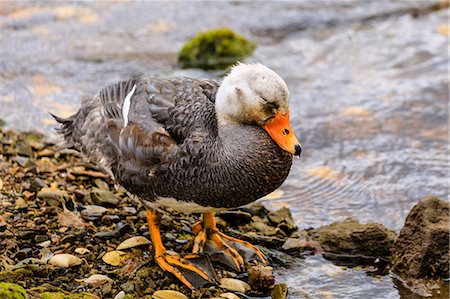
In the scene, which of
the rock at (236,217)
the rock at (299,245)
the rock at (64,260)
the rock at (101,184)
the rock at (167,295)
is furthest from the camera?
the rock at (101,184)

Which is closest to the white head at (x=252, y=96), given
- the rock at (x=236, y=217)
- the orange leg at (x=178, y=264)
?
the orange leg at (x=178, y=264)

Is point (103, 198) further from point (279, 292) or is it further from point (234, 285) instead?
point (279, 292)

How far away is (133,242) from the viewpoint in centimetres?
539

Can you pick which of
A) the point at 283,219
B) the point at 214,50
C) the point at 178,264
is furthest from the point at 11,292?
the point at 214,50

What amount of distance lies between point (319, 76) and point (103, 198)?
178 inches

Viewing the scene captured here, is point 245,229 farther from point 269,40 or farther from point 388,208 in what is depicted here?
point 269,40

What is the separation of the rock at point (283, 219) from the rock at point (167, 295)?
1.36 metres

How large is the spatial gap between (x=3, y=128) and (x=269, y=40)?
478cm

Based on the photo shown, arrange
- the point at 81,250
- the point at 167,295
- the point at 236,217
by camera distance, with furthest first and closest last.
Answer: the point at 236,217 < the point at 81,250 < the point at 167,295

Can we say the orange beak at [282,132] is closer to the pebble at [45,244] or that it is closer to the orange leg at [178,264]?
the orange leg at [178,264]

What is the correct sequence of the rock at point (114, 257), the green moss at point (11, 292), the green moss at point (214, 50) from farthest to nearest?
the green moss at point (214, 50) < the rock at point (114, 257) < the green moss at point (11, 292)

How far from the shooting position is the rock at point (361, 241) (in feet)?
18.7

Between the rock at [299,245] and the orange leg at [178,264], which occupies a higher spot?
the orange leg at [178,264]

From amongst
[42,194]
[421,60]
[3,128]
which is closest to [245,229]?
[42,194]
